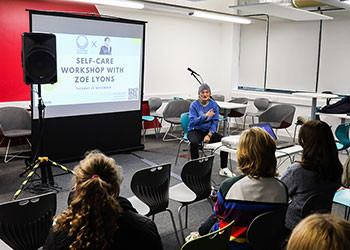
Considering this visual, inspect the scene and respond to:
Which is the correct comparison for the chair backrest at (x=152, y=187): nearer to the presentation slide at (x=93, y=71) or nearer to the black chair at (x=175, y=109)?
the presentation slide at (x=93, y=71)

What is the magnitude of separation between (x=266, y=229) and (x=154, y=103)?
5591mm

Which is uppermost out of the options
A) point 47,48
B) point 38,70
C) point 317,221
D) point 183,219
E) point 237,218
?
point 47,48

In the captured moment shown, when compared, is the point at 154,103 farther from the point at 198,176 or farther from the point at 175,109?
the point at 198,176

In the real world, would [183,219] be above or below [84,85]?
below

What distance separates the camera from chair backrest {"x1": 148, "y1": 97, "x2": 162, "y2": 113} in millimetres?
7457

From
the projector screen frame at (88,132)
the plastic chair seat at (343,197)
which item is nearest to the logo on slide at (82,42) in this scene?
the projector screen frame at (88,132)

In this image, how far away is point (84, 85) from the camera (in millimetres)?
5598

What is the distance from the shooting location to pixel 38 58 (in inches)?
167

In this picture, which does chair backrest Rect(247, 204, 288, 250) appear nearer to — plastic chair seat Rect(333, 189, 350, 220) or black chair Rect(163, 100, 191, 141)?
plastic chair seat Rect(333, 189, 350, 220)

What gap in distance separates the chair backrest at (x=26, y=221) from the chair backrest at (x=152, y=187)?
27.4 inches

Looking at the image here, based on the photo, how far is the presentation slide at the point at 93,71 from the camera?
5293 millimetres

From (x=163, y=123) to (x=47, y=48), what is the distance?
4.19 meters

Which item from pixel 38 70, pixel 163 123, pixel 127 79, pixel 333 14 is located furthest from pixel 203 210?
pixel 333 14

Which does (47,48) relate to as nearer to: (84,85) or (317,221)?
(84,85)
